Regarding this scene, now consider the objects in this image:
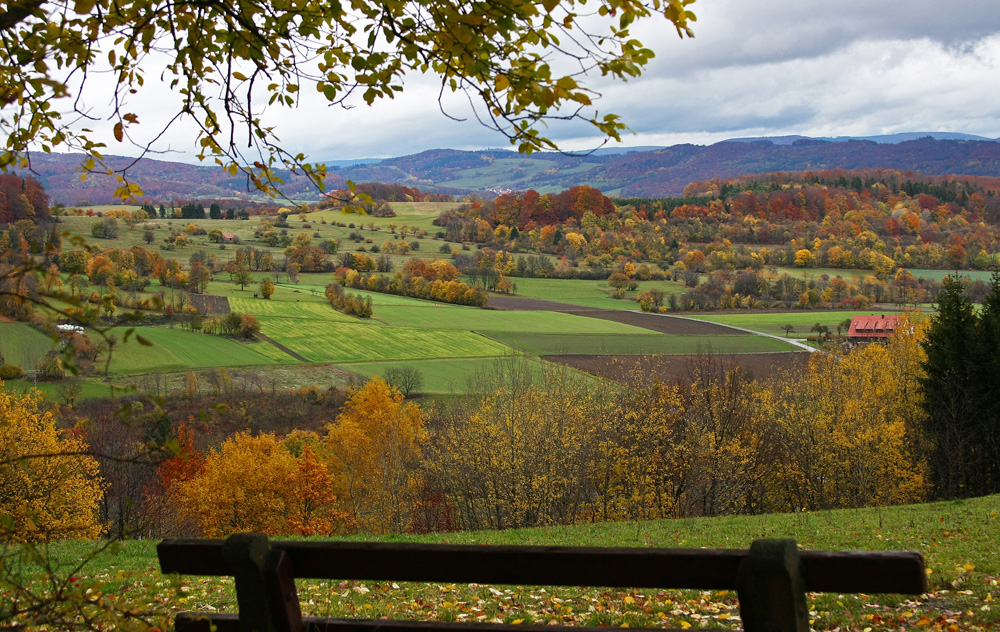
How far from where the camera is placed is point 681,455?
29.3 m

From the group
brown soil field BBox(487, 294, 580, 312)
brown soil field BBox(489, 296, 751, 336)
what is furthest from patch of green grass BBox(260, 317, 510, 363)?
brown soil field BBox(489, 296, 751, 336)

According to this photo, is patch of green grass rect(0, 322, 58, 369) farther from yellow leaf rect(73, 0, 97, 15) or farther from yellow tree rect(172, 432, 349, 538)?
yellow leaf rect(73, 0, 97, 15)

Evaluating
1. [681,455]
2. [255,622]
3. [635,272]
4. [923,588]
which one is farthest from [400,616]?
[635,272]

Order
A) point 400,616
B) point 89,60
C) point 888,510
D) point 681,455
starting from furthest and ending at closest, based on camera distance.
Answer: point 681,455, point 888,510, point 400,616, point 89,60

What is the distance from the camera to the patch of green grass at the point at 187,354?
5972 cm

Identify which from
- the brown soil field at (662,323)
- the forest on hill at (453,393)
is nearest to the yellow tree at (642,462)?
the forest on hill at (453,393)

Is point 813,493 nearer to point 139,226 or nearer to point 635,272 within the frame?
point 635,272

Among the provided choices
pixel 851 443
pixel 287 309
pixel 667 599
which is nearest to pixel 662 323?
pixel 287 309

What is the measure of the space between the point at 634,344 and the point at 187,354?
41010 mm

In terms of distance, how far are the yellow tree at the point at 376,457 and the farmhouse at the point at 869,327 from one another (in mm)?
50572

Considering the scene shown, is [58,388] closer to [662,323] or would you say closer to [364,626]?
[364,626]

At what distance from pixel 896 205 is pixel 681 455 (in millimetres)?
134954

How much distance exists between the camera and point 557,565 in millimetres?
3262

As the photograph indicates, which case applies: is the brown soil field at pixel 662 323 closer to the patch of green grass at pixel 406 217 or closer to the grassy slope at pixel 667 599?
the patch of green grass at pixel 406 217
